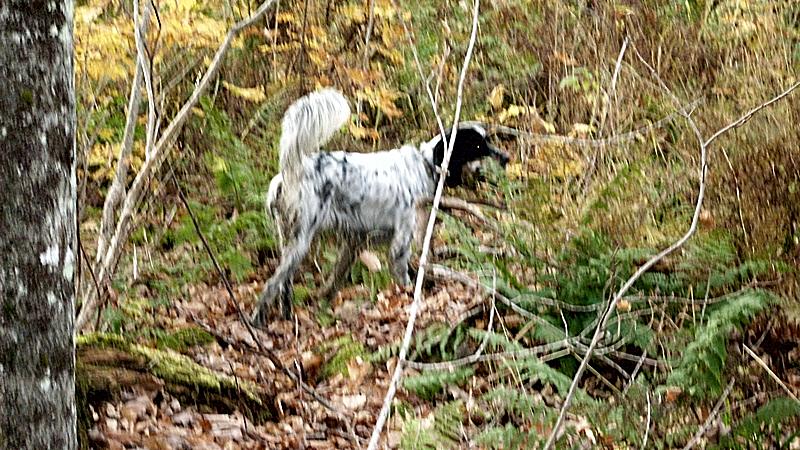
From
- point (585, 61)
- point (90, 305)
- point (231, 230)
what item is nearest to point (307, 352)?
point (90, 305)

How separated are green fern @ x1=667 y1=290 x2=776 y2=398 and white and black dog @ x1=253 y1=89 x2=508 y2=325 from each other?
2.98 meters

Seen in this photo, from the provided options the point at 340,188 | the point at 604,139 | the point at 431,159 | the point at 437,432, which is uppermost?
the point at 604,139

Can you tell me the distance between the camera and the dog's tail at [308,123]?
21.7 ft

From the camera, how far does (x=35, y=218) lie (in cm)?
267

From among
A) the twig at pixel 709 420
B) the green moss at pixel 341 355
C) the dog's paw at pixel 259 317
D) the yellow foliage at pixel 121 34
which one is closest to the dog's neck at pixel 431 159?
the dog's paw at pixel 259 317

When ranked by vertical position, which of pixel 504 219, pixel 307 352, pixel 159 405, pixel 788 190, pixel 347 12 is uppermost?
pixel 347 12

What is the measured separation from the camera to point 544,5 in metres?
9.69

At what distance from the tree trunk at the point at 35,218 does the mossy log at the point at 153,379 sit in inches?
51.3

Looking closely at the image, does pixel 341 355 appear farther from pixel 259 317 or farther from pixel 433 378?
pixel 433 378

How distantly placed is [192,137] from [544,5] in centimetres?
418

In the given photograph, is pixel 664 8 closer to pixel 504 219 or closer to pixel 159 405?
pixel 504 219

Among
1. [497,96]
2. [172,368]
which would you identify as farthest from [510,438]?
[497,96]

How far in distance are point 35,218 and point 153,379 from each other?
1992mm

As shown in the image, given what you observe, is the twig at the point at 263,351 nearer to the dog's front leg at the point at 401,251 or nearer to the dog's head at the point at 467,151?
the dog's front leg at the point at 401,251
